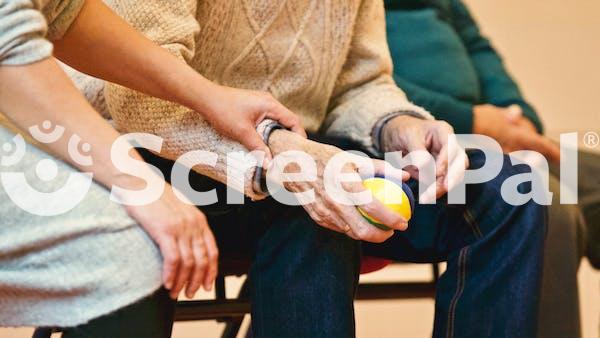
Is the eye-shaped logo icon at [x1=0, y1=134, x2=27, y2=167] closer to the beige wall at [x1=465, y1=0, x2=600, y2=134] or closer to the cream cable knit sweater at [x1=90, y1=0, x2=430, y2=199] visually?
the cream cable knit sweater at [x1=90, y1=0, x2=430, y2=199]

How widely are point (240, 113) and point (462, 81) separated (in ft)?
2.68

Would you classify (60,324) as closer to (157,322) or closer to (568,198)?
(157,322)

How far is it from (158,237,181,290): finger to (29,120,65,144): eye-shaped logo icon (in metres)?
0.13

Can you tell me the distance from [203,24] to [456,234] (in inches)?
16.4

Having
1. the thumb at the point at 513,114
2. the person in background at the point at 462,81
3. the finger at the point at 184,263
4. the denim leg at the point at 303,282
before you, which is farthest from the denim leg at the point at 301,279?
the thumb at the point at 513,114

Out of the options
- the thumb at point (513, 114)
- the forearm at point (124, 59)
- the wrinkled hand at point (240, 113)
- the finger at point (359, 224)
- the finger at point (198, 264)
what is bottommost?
the finger at point (198, 264)

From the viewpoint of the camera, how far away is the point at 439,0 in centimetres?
159

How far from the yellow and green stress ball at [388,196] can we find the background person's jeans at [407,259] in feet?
0.32

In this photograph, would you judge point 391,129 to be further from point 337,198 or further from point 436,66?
point 436,66

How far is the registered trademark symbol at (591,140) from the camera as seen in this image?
1882 millimetres

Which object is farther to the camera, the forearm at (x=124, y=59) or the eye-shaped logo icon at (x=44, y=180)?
the forearm at (x=124, y=59)

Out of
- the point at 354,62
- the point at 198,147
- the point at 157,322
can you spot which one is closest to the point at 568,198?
the point at 354,62

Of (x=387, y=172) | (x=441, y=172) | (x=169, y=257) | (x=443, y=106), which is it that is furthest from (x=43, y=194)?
(x=443, y=106)

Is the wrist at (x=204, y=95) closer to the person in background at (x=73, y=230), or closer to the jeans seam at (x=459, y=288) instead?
the person in background at (x=73, y=230)
